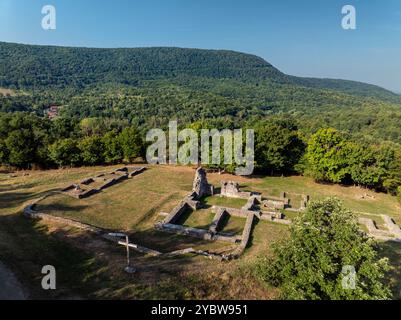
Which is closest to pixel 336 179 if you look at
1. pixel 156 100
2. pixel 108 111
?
pixel 108 111

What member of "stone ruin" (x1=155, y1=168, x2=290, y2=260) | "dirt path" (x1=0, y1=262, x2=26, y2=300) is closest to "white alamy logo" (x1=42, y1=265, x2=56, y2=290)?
"dirt path" (x1=0, y1=262, x2=26, y2=300)

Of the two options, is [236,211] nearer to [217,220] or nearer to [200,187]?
[217,220]

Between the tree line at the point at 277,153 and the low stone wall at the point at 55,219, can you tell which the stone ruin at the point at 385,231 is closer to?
the tree line at the point at 277,153

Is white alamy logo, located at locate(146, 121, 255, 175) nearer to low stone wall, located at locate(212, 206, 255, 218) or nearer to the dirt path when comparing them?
low stone wall, located at locate(212, 206, 255, 218)

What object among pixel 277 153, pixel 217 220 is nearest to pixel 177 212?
pixel 217 220

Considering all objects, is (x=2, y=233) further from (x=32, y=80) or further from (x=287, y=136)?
(x=32, y=80)

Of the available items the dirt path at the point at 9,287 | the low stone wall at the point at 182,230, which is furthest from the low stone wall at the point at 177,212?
the dirt path at the point at 9,287
